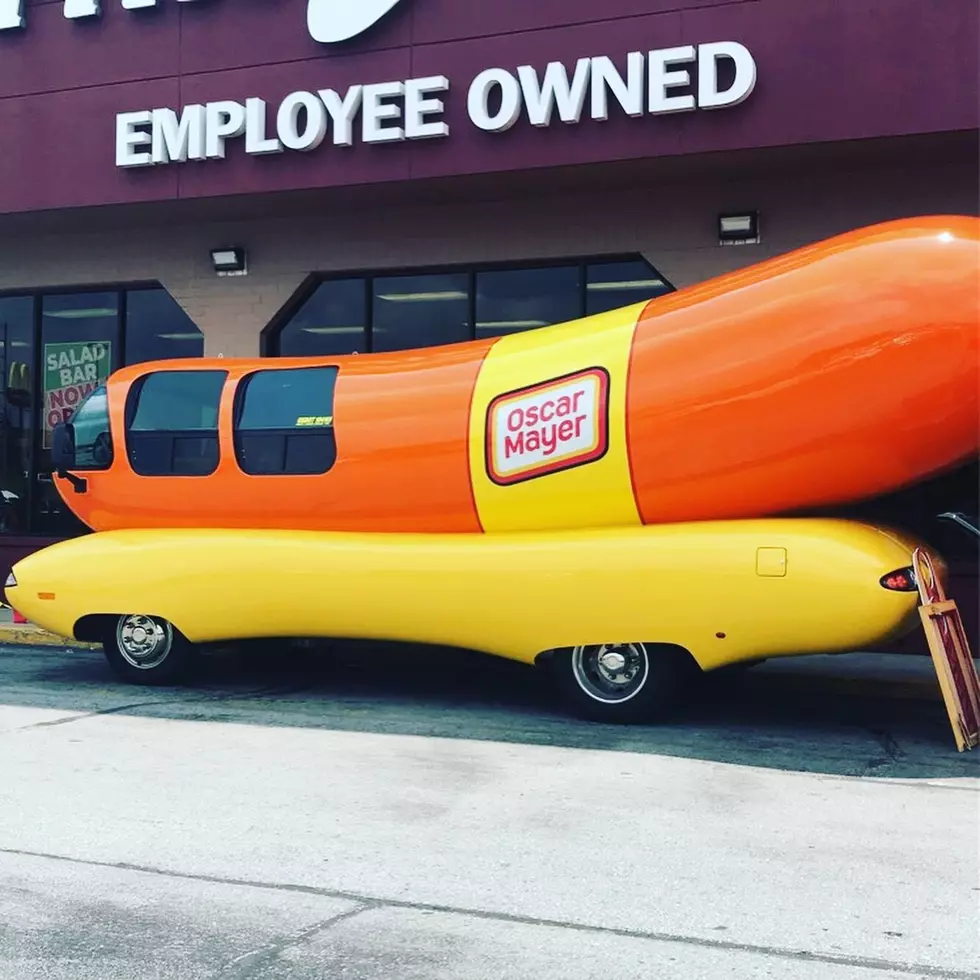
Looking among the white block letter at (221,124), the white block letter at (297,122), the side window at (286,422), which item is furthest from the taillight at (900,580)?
the white block letter at (221,124)

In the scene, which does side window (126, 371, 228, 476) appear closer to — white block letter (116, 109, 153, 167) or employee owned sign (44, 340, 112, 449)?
white block letter (116, 109, 153, 167)

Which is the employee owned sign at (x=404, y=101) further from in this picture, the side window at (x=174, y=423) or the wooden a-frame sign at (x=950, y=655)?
the wooden a-frame sign at (x=950, y=655)

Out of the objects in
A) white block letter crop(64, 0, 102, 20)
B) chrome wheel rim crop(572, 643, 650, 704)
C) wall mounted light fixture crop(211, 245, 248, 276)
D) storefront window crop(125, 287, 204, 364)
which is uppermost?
white block letter crop(64, 0, 102, 20)

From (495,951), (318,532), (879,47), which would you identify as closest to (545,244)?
(879,47)

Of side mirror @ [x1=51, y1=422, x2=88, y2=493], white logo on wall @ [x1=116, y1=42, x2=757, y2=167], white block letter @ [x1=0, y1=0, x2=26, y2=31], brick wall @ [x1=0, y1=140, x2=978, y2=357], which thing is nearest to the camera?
side mirror @ [x1=51, y1=422, x2=88, y2=493]

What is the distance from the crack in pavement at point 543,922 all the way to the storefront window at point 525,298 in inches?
331

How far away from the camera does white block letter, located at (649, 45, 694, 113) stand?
1027 cm

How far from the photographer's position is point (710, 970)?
3676mm

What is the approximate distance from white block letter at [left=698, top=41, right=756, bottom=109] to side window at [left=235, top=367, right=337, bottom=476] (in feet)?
13.3

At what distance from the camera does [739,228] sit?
11.2m

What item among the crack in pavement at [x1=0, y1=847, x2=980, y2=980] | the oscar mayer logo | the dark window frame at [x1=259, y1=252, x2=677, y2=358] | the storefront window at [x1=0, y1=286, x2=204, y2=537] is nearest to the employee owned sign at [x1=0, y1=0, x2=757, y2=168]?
the dark window frame at [x1=259, y1=252, x2=677, y2=358]

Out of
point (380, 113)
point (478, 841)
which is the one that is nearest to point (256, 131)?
point (380, 113)

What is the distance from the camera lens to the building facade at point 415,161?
10.1m

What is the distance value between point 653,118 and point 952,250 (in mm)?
4166
